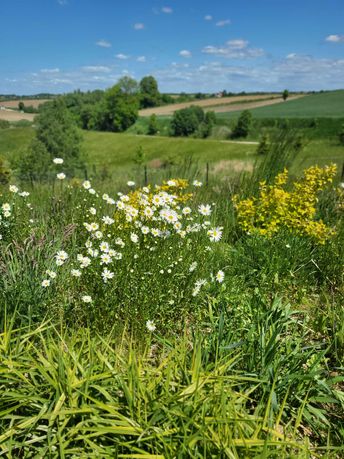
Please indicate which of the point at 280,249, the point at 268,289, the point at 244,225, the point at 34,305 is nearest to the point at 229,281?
the point at 268,289

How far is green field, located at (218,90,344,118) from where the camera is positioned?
6356 cm

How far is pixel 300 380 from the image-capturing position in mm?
2332

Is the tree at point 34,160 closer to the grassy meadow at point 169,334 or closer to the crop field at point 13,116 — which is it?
the crop field at point 13,116

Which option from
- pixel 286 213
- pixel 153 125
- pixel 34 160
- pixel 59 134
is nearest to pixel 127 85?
pixel 153 125

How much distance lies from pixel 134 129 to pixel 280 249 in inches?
3112

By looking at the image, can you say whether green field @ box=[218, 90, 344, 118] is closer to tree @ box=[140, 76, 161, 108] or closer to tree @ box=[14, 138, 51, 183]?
tree @ box=[140, 76, 161, 108]

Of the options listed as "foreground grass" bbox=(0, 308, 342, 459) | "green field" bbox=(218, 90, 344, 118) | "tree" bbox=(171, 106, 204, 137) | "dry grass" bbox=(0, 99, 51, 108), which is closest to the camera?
"foreground grass" bbox=(0, 308, 342, 459)

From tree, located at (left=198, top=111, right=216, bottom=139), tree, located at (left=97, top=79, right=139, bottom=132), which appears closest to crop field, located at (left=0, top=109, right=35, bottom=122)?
tree, located at (left=97, top=79, right=139, bottom=132)

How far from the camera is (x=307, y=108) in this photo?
7138cm

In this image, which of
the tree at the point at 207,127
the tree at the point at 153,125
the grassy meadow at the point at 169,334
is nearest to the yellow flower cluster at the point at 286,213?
the grassy meadow at the point at 169,334

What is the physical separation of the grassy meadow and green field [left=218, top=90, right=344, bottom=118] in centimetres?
6192

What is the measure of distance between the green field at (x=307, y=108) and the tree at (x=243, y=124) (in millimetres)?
10049

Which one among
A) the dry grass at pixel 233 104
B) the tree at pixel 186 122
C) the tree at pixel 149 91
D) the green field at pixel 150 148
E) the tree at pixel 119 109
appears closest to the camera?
the green field at pixel 150 148

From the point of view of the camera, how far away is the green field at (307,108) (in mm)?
63562
